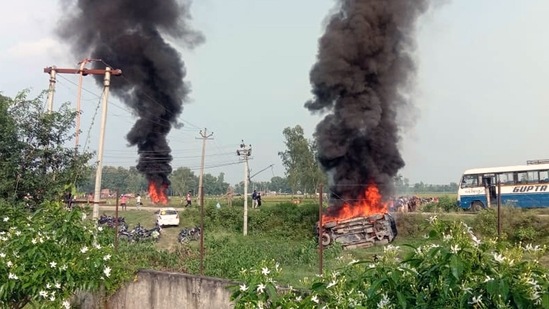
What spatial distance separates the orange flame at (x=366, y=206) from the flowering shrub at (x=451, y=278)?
19.6 m

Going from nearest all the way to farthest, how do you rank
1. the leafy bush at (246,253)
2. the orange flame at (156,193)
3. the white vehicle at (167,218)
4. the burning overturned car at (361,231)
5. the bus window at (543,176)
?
the leafy bush at (246,253) < the burning overturned car at (361,231) < the bus window at (543,176) < the white vehicle at (167,218) < the orange flame at (156,193)

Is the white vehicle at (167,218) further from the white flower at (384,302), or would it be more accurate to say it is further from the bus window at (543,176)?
the white flower at (384,302)

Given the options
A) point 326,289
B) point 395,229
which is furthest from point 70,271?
point 395,229

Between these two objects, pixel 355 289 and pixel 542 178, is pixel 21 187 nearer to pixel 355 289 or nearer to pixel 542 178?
pixel 355 289

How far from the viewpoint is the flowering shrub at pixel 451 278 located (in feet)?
7.04

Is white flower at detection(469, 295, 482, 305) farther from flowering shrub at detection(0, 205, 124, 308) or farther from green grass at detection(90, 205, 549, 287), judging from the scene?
green grass at detection(90, 205, 549, 287)

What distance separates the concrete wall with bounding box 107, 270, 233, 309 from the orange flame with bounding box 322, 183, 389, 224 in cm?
1517

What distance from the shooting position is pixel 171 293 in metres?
7.41

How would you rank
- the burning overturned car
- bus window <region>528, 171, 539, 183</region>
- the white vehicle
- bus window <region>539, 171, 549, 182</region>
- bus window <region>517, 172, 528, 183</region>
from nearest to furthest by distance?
the burning overturned car
bus window <region>539, 171, 549, 182</region>
bus window <region>528, 171, 539, 183</region>
bus window <region>517, 172, 528, 183</region>
the white vehicle

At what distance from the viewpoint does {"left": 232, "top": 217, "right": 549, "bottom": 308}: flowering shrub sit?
2.15 m

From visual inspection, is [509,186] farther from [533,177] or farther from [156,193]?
[156,193]

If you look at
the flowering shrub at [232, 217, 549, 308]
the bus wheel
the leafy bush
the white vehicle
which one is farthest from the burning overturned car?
the flowering shrub at [232, 217, 549, 308]

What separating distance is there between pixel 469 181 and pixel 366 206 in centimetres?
632

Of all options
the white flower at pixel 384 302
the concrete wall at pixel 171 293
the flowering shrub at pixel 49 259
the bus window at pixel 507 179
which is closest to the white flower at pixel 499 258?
the white flower at pixel 384 302
